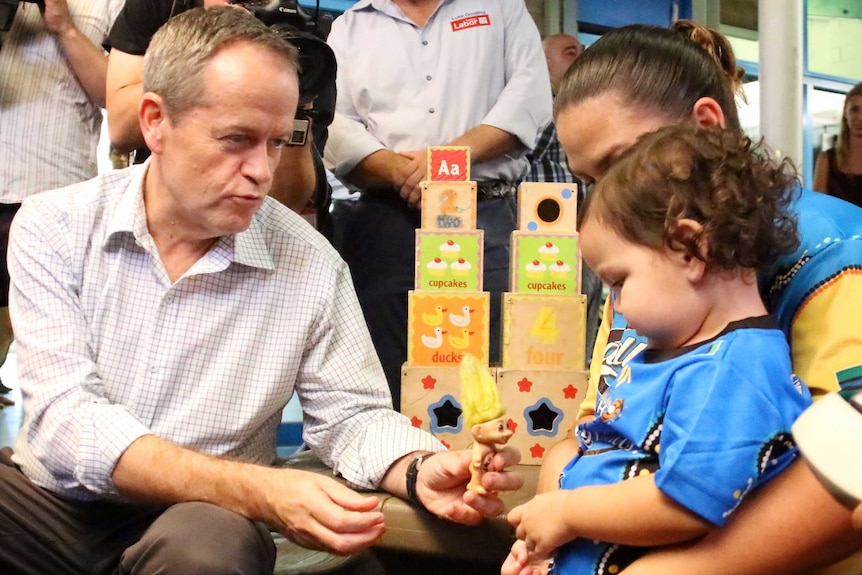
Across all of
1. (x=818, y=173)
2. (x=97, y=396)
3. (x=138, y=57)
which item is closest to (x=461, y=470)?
(x=97, y=396)

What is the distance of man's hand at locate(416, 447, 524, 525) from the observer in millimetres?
1369

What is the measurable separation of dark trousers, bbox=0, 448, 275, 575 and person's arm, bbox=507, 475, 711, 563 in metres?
0.44

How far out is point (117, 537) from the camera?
1.62 metres

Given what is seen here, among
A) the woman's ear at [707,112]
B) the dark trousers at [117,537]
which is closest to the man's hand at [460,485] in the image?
the dark trousers at [117,537]

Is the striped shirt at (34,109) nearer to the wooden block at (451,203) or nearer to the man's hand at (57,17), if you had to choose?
the man's hand at (57,17)

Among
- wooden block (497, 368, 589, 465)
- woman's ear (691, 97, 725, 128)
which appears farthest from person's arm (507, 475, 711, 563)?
wooden block (497, 368, 589, 465)

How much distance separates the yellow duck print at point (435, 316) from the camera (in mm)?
2150

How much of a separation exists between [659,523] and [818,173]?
364 centimetres

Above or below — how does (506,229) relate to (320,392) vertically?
above

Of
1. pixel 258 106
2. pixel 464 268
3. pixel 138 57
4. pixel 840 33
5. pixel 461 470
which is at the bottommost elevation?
pixel 461 470

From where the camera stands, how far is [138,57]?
2.12 meters

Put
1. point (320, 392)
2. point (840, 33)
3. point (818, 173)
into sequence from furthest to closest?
point (840, 33)
point (818, 173)
point (320, 392)

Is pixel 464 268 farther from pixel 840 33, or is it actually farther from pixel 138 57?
pixel 840 33

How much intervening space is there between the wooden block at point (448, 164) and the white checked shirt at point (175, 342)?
0.63m
